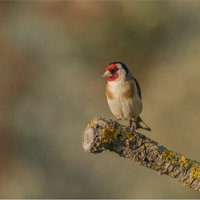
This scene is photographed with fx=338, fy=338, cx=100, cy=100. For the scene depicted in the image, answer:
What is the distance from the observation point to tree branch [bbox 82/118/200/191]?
3.39 meters

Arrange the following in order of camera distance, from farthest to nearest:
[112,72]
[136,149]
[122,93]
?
[112,72] < [122,93] < [136,149]

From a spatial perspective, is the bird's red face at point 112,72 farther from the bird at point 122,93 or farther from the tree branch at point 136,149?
the tree branch at point 136,149

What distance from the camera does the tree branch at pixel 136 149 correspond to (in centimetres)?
339

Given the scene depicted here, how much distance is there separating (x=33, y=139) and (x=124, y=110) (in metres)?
6.25

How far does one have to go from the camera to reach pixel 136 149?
3621mm

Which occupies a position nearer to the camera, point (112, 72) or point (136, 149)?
point (136, 149)

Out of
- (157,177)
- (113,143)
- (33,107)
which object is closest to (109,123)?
(113,143)

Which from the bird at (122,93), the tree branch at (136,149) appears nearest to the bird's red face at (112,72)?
the bird at (122,93)

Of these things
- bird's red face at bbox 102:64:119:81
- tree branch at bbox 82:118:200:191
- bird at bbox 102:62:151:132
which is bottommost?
tree branch at bbox 82:118:200:191

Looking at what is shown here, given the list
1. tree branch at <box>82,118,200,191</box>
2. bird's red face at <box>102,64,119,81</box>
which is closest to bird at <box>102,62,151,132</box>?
bird's red face at <box>102,64,119,81</box>

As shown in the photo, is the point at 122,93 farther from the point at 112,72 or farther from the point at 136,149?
the point at 136,149

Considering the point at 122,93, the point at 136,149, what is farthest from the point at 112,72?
the point at 136,149

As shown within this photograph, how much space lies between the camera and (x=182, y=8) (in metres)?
12.8

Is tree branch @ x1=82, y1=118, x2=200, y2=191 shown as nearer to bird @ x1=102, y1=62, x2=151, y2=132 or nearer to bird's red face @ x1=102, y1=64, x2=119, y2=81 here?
bird @ x1=102, y1=62, x2=151, y2=132
